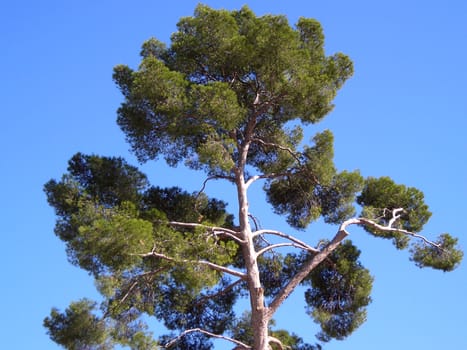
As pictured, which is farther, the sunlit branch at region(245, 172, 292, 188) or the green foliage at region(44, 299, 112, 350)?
the sunlit branch at region(245, 172, 292, 188)

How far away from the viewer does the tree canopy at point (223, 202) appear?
11477 mm

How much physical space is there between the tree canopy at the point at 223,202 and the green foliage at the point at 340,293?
0.02m

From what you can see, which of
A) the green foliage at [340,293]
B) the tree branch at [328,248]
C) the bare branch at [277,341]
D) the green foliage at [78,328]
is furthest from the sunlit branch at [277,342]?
the green foliage at [78,328]

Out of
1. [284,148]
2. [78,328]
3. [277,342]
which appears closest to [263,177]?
[284,148]

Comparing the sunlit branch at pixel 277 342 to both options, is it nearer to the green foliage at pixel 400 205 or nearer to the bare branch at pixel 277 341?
the bare branch at pixel 277 341

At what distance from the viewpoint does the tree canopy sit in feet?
37.7

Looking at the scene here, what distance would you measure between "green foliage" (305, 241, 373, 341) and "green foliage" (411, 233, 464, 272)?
3.25 feet

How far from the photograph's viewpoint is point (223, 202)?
1373 centimetres

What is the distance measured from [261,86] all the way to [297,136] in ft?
4.28

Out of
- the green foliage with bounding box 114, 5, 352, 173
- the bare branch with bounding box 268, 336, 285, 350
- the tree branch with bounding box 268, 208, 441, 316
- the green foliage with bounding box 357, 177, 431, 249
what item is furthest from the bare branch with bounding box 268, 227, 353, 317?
the green foliage with bounding box 114, 5, 352, 173

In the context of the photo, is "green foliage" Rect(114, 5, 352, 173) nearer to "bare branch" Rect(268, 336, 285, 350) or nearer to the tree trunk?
the tree trunk

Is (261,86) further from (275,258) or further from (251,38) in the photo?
(275,258)

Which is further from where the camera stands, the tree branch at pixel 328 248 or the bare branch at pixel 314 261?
the bare branch at pixel 314 261

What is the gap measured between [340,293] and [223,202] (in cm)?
283
